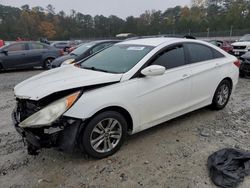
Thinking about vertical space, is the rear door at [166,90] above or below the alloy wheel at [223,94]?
above

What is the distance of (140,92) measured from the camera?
11.8ft

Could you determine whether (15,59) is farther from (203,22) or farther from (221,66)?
(203,22)

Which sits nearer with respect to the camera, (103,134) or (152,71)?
(103,134)

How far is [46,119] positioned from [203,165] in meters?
2.06

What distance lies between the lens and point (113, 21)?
73312 mm

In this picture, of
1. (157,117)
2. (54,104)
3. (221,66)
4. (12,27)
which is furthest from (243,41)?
(12,27)

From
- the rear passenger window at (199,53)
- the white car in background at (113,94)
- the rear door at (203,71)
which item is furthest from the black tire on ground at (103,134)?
the rear passenger window at (199,53)

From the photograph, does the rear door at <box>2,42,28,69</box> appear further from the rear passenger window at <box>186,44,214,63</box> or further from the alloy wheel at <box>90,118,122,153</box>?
the alloy wheel at <box>90,118,122,153</box>

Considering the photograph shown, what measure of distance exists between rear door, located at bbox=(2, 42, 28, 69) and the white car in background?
322 inches

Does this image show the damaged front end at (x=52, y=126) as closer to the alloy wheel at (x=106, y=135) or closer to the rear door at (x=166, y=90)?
the alloy wheel at (x=106, y=135)

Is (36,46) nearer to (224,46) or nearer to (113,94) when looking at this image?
(113,94)

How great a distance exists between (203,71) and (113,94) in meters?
2.03

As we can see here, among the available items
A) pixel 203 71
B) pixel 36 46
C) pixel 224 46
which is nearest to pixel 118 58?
pixel 203 71

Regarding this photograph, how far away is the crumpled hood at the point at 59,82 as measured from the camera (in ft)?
10.4
